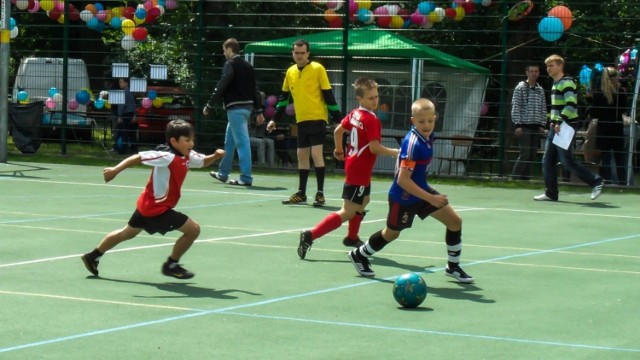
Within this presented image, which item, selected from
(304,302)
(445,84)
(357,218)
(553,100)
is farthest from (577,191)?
(304,302)

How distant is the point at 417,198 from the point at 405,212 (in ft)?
0.52

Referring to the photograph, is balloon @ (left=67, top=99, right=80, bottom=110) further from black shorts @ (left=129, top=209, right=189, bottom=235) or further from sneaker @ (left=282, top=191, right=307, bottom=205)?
black shorts @ (left=129, top=209, right=189, bottom=235)

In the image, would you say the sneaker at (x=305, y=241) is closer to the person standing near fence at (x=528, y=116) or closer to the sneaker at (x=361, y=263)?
the sneaker at (x=361, y=263)

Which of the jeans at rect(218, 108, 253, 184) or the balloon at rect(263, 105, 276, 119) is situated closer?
the jeans at rect(218, 108, 253, 184)

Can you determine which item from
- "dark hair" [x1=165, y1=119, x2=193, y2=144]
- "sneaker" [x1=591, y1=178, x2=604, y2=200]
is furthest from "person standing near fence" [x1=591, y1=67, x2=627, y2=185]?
"dark hair" [x1=165, y1=119, x2=193, y2=144]

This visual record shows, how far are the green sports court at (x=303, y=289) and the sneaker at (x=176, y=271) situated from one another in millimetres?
66

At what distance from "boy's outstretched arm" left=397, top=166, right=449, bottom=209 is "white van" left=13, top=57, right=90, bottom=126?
16.7 metres

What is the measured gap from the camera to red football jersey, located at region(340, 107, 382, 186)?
36.6 ft

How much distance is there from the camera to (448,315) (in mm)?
8516

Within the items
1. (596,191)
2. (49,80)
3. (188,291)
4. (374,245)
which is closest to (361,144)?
(374,245)

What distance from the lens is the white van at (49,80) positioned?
26.2 metres

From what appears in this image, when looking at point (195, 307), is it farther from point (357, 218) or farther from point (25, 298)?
point (357, 218)

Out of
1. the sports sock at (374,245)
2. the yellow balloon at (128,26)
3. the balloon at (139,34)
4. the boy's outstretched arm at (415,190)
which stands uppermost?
the yellow balloon at (128,26)

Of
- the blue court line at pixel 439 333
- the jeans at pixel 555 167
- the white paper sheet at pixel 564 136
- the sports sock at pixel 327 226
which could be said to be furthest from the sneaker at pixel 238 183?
the blue court line at pixel 439 333
